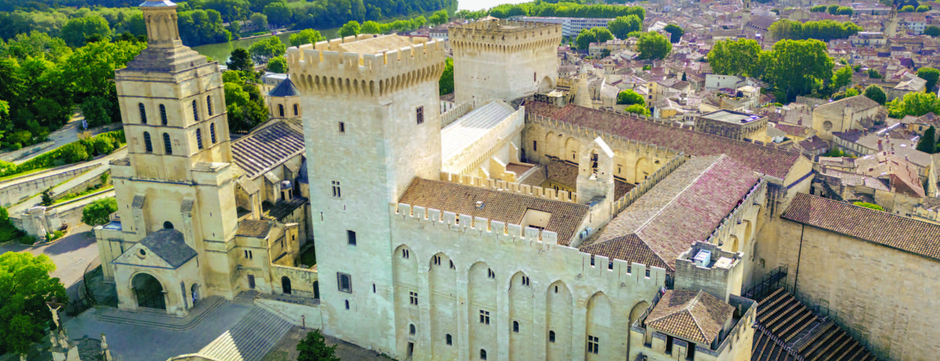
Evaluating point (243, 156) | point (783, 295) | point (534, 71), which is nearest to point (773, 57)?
point (534, 71)

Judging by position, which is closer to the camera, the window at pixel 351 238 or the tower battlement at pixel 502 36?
the window at pixel 351 238

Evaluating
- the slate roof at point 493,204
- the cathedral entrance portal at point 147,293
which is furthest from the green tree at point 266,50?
the slate roof at point 493,204

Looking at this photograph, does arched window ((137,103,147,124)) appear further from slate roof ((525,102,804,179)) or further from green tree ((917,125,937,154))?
green tree ((917,125,937,154))

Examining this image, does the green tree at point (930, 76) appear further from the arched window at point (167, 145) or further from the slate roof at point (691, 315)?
the arched window at point (167, 145)

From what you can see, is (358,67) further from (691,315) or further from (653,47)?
(653,47)

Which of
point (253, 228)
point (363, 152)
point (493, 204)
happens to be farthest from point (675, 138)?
point (253, 228)
